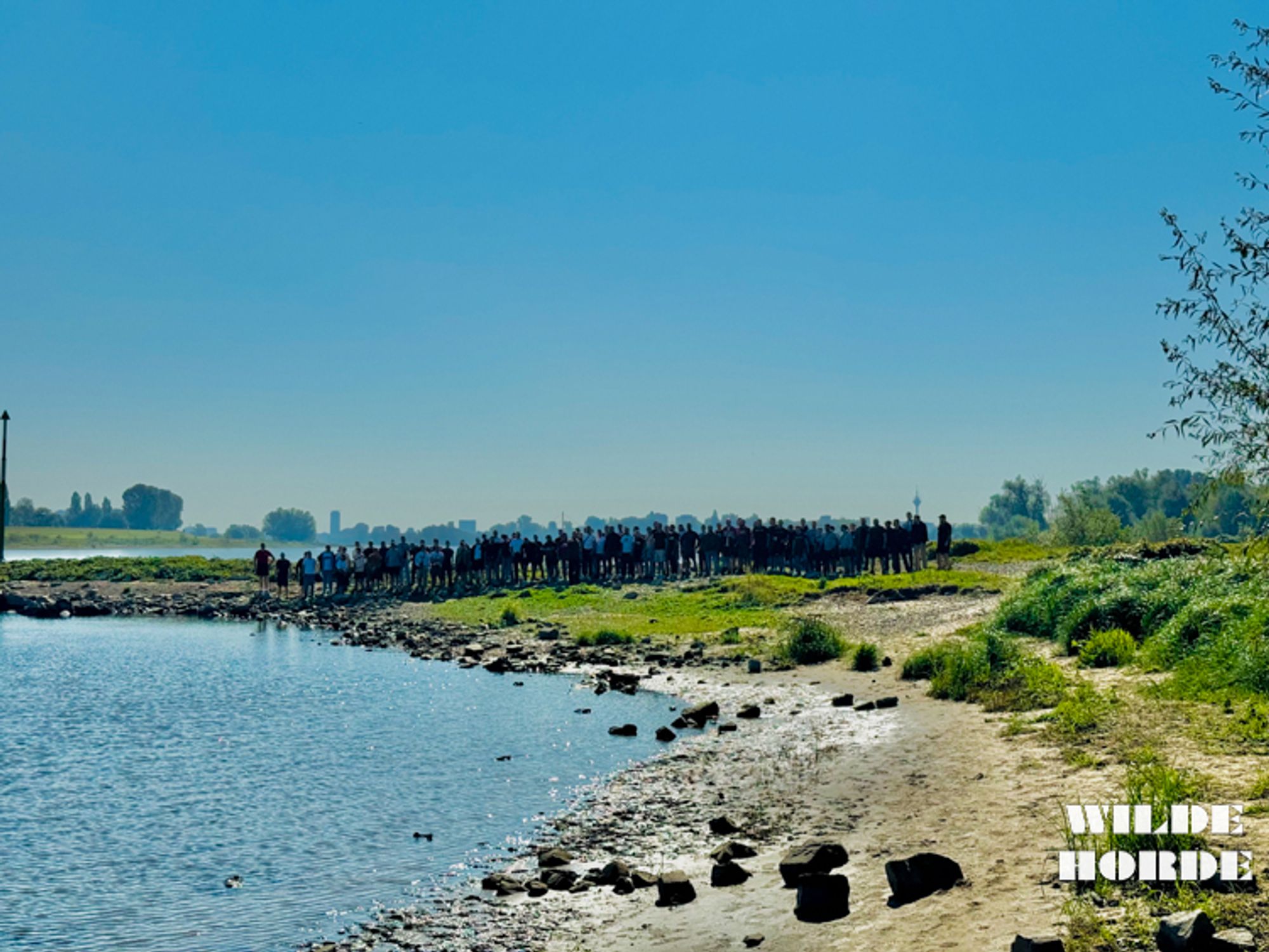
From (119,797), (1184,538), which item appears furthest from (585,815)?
(1184,538)

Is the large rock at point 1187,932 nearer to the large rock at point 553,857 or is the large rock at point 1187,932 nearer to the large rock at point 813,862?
the large rock at point 813,862

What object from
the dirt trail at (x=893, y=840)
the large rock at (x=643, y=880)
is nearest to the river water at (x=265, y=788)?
the large rock at (x=643, y=880)

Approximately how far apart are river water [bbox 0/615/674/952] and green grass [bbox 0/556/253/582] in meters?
48.1

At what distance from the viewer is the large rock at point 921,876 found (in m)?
9.86

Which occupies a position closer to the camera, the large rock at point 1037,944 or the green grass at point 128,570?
the large rock at point 1037,944

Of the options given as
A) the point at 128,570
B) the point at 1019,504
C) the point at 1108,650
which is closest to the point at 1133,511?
the point at 1019,504

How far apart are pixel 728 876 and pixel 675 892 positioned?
2.19ft

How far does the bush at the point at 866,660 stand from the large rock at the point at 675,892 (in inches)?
651

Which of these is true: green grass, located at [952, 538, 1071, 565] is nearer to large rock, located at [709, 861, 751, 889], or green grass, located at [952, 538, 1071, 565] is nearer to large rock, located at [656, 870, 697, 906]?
large rock, located at [709, 861, 751, 889]

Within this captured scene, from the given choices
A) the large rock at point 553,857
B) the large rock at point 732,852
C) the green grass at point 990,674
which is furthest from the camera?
the green grass at point 990,674

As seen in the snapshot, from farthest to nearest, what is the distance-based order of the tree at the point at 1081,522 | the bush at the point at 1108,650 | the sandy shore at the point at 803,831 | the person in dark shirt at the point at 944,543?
1. the tree at the point at 1081,522
2. the person in dark shirt at the point at 944,543
3. the bush at the point at 1108,650
4. the sandy shore at the point at 803,831

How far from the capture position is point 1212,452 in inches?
455

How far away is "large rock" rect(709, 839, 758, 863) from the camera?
12.1 m

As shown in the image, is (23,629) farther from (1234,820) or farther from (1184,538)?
(1234,820)
